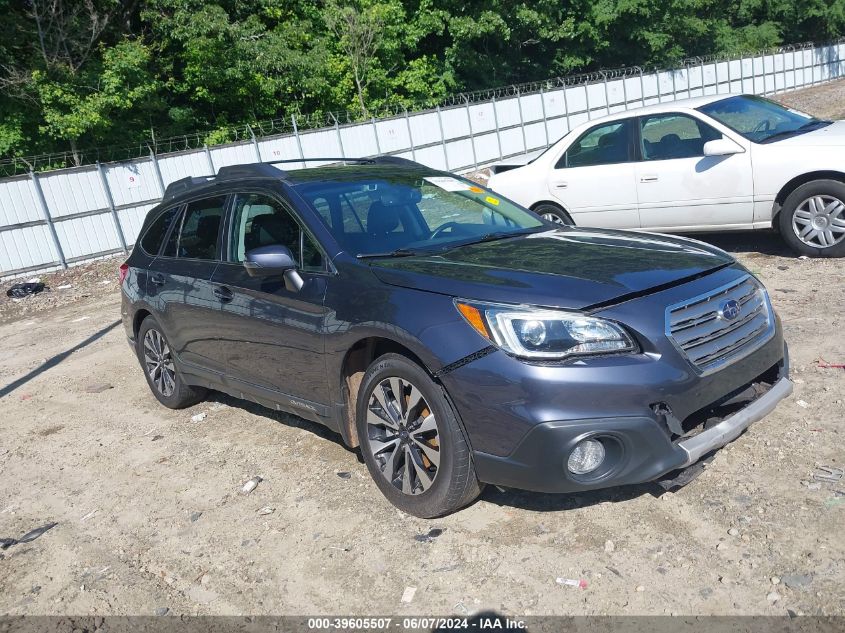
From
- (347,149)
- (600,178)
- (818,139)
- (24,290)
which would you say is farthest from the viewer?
(347,149)

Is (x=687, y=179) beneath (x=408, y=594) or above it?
above

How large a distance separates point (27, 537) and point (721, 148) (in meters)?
6.62

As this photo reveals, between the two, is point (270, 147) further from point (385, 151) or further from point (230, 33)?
point (230, 33)

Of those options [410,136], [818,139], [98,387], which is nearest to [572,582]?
[98,387]

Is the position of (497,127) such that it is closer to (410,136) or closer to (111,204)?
(410,136)

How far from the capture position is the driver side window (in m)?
4.37

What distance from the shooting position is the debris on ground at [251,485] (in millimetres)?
4559

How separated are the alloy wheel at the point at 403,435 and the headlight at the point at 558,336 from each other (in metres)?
0.56

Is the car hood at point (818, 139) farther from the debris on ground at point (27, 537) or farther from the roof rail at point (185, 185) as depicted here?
the debris on ground at point (27, 537)

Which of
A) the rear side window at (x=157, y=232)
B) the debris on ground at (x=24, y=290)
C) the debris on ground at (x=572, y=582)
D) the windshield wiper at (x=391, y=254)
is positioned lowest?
the debris on ground at (x=24, y=290)

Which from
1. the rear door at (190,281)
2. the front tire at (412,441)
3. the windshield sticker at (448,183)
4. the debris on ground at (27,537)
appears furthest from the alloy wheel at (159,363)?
the front tire at (412,441)

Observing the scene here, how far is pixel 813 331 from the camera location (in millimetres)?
5770

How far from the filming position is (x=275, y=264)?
13.7 feet

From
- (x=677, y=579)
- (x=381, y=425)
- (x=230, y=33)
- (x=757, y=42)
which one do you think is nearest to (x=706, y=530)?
(x=677, y=579)
